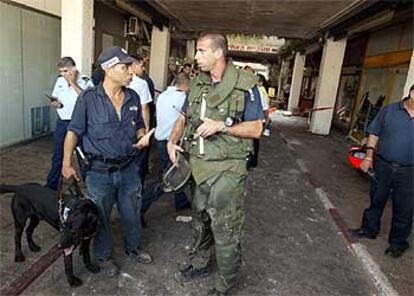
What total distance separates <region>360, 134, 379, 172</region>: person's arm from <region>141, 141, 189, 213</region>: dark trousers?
1893 mm

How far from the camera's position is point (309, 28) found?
9.97 m

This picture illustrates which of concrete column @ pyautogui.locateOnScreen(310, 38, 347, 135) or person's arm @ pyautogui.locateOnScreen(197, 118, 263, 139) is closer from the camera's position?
person's arm @ pyautogui.locateOnScreen(197, 118, 263, 139)

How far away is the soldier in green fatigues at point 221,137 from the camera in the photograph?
2.34m

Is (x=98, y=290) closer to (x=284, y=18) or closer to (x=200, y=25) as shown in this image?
(x=284, y=18)

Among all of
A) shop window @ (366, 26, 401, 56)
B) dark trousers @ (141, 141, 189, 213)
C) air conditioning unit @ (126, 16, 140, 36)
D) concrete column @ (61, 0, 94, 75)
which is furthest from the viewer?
air conditioning unit @ (126, 16, 140, 36)

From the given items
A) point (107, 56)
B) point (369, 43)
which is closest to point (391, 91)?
Result: point (369, 43)

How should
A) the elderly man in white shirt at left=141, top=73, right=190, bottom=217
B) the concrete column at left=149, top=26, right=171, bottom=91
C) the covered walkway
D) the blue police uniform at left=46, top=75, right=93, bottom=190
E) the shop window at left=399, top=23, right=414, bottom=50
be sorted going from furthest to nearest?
the concrete column at left=149, top=26, right=171, bottom=91 → the shop window at left=399, top=23, right=414, bottom=50 → the blue police uniform at left=46, top=75, right=93, bottom=190 → the elderly man in white shirt at left=141, top=73, right=190, bottom=217 → the covered walkway

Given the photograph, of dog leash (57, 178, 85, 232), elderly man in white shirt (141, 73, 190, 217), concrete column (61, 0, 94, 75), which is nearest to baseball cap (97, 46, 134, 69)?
dog leash (57, 178, 85, 232)

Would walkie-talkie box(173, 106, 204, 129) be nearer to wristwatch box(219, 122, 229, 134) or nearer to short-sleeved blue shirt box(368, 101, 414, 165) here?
wristwatch box(219, 122, 229, 134)

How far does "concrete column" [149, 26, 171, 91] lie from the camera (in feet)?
36.1

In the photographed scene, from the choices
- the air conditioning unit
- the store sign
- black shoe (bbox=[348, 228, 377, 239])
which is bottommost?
black shoe (bbox=[348, 228, 377, 239])

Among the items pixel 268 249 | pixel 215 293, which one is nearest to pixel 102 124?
pixel 215 293

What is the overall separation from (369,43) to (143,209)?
30.2 feet

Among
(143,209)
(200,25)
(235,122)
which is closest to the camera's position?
(235,122)
